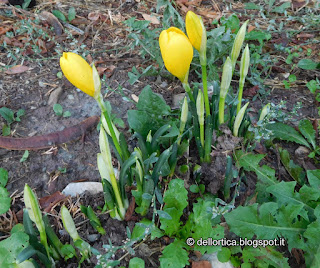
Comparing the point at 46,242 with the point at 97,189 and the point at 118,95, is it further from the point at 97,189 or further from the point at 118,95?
the point at 118,95

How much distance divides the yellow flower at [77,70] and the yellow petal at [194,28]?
45 cm

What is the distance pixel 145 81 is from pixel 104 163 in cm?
116

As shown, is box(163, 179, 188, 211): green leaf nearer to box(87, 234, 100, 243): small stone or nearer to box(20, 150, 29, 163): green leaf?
box(87, 234, 100, 243): small stone

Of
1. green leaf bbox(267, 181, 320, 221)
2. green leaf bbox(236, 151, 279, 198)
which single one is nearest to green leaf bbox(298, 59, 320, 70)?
green leaf bbox(236, 151, 279, 198)

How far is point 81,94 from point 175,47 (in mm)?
1303

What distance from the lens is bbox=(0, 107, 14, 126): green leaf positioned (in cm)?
212

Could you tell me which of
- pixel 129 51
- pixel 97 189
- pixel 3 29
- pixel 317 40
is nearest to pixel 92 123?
pixel 97 189

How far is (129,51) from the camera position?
8.88 ft

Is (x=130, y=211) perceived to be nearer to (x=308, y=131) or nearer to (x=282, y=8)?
(x=308, y=131)

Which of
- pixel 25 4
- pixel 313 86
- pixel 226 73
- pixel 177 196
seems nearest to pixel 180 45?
pixel 226 73

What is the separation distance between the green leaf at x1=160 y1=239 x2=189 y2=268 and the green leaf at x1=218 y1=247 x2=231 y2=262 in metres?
0.16

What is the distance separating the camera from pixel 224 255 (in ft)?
4.87

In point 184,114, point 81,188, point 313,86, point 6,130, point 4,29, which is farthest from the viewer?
point 4,29

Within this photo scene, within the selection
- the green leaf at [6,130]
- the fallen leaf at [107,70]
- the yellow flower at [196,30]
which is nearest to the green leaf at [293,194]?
the yellow flower at [196,30]
